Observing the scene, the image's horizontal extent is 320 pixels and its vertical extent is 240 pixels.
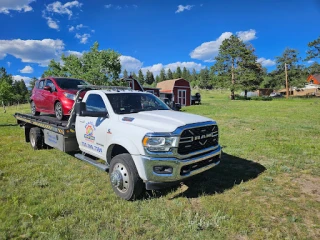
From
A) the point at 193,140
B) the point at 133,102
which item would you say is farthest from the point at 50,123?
the point at 193,140

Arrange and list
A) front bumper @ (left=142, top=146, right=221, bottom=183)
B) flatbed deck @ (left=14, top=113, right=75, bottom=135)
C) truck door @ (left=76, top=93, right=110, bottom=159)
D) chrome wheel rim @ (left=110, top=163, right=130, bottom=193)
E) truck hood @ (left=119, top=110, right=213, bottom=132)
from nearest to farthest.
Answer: front bumper @ (left=142, top=146, right=221, bottom=183) < truck hood @ (left=119, top=110, right=213, bottom=132) < chrome wheel rim @ (left=110, top=163, right=130, bottom=193) < truck door @ (left=76, top=93, right=110, bottom=159) < flatbed deck @ (left=14, top=113, right=75, bottom=135)

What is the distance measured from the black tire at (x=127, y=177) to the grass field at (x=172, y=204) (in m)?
0.15

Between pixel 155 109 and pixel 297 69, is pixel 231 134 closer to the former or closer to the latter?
pixel 155 109

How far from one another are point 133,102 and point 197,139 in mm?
1868

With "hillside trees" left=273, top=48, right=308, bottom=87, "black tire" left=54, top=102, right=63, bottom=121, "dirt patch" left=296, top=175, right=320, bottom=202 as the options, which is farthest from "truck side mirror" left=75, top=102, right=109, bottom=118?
"hillside trees" left=273, top=48, right=308, bottom=87

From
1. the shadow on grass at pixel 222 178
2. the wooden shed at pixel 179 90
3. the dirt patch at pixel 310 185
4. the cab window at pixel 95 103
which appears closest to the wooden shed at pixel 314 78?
the wooden shed at pixel 179 90

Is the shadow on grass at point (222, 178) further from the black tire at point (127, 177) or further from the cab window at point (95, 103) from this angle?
the cab window at point (95, 103)

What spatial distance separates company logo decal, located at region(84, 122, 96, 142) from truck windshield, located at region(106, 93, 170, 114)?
70 cm

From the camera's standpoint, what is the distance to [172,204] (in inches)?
155

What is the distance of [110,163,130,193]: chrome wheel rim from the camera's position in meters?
4.04

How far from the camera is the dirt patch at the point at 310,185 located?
4.29m

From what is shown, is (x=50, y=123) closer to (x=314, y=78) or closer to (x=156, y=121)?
(x=156, y=121)

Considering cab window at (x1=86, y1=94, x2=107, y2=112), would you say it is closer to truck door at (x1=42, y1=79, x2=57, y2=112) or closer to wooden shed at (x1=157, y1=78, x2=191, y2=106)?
truck door at (x1=42, y1=79, x2=57, y2=112)

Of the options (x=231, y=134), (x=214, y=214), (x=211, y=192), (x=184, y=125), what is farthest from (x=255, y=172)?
(x=231, y=134)
